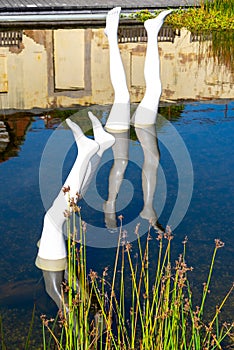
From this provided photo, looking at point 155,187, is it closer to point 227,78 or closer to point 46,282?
point 46,282

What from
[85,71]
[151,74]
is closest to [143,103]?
[151,74]

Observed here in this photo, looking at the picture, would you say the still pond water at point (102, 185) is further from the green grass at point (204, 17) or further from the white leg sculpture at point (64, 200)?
the green grass at point (204, 17)

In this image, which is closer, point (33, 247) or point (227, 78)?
point (33, 247)

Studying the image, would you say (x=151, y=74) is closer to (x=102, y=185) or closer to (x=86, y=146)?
(x=102, y=185)

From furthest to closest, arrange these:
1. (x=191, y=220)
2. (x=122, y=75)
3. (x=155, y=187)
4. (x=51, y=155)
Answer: (x=122, y=75) < (x=51, y=155) < (x=155, y=187) < (x=191, y=220)

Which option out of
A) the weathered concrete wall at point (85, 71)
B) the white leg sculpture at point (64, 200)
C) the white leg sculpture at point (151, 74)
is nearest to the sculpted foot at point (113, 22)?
the white leg sculpture at point (151, 74)

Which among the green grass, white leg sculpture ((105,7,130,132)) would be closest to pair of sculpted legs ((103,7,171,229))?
white leg sculpture ((105,7,130,132))

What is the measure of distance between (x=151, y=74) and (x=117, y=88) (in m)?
0.37

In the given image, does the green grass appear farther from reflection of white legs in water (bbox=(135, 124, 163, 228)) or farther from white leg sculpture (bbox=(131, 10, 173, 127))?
reflection of white legs in water (bbox=(135, 124, 163, 228))

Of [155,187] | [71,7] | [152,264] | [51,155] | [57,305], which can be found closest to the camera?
[57,305]

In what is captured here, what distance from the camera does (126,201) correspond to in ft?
14.8

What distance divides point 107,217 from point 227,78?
4.67 m

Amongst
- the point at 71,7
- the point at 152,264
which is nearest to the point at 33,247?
the point at 152,264

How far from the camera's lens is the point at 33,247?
3.79m
